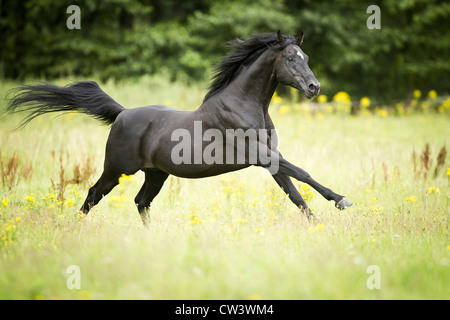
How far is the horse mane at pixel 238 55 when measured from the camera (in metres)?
4.88

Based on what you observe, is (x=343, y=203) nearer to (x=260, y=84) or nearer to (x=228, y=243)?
(x=228, y=243)

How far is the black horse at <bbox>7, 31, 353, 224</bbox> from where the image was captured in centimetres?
467

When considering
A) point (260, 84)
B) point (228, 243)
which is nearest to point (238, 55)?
point (260, 84)

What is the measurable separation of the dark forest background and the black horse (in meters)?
11.9

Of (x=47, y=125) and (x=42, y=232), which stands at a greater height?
(x=47, y=125)

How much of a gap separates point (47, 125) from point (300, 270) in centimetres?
965

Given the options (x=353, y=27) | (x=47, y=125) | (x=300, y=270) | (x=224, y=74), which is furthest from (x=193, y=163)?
(x=353, y=27)

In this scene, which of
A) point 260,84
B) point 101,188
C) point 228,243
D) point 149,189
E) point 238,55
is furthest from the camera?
point 149,189

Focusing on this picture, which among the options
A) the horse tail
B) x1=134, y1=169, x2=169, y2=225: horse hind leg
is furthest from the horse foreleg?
the horse tail

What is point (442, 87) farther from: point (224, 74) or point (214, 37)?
point (224, 74)

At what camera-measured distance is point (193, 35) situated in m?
18.5

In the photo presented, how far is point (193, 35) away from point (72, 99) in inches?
532
